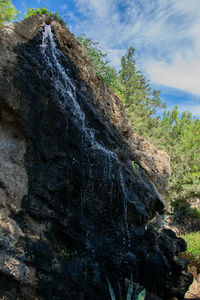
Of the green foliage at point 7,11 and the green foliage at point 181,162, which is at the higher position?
the green foliage at point 7,11

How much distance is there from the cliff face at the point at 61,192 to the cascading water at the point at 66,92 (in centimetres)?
3

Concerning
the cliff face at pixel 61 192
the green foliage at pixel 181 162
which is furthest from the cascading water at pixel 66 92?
the green foliage at pixel 181 162

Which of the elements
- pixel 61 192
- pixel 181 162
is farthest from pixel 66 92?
pixel 181 162

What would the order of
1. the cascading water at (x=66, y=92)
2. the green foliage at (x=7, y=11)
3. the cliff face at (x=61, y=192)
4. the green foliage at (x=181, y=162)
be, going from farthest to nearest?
1. the green foliage at (x=181, y=162)
2. the green foliage at (x=7, y=11)
3. the cascading water at (x=66, y=92)
4. the cliff face at (x=61, y=192)

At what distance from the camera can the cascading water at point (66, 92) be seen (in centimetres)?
457

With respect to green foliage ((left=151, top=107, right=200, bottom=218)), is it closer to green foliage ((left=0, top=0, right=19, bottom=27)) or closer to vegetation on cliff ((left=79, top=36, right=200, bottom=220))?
vegetation on cliff ((left=79, top=36, right=200, bottom=220))

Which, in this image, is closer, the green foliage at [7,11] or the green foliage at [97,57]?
the green foliage at [97,57]

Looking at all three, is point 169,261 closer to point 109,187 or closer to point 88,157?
point 109,187

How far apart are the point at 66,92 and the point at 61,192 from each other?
206 centimetres

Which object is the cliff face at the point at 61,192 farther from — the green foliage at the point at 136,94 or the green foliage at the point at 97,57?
the green foliage at the point at 136,94

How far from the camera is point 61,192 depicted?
4023 mm

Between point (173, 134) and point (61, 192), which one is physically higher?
point (173, 134)

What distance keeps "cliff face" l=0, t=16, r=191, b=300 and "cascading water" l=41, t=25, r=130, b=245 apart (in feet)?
0.08

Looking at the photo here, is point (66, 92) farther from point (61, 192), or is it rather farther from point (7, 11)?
point (7, 11)
